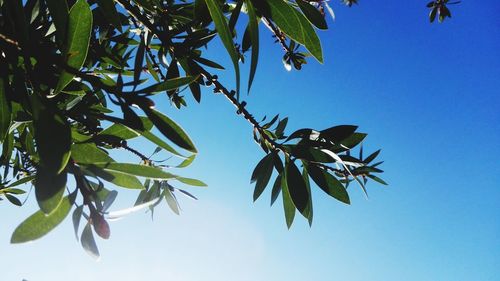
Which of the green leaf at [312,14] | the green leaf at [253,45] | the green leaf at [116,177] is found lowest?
the green leaf at [116,177]

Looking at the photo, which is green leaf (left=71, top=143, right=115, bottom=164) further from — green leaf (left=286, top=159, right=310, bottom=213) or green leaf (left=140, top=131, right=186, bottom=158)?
green leaf (left=286, top=159, right=310, bottom=213)

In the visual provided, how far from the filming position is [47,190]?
0.61m

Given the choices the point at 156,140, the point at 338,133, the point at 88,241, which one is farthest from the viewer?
the point at 338,133

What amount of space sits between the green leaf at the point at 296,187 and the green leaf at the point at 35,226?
68cm

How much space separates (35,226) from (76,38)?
410 millimetres

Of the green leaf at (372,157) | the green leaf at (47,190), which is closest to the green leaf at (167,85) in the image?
the green leaf at (47,190)

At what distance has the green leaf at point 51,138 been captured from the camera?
608mm

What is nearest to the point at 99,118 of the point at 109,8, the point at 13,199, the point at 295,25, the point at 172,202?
the point at 109,8

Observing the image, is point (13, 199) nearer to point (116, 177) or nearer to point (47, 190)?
point (116, 177)

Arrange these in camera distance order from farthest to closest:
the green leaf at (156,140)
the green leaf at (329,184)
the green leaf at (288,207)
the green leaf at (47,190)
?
1. the green leaf at (288,207)
2. the green leaf at (329,184)
3. the green leaf at (156,140)
4. the green leaf at (47,190)

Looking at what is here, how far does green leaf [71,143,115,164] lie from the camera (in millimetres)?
772

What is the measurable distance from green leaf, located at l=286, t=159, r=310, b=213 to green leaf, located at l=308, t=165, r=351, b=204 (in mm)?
86

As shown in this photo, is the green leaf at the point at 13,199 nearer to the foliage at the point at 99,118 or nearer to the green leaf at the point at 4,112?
the foliage at the point at 99,118

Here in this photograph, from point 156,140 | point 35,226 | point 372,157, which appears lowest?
point 35,226
